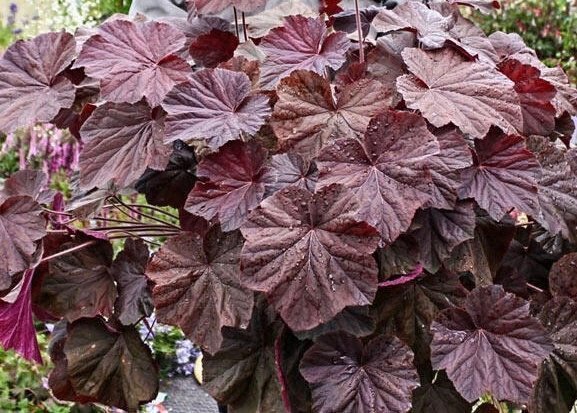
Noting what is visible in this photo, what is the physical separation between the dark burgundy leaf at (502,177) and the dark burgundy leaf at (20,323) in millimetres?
571

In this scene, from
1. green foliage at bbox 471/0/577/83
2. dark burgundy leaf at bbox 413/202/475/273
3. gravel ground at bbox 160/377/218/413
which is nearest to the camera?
dark burgundy leaf at bbox 413/202/475/273

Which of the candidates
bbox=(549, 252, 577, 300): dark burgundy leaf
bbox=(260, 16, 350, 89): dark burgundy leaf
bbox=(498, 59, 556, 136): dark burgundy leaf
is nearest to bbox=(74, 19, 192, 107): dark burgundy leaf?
bbox=(260, 16, 350, 89): dark burgundy leaf

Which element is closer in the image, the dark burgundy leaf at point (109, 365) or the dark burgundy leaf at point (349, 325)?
the dark burgundy leaf at point (349, 325)

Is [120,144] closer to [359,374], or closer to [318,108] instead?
[318,108]

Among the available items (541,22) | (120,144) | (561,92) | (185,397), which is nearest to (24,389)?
A: (185,397)

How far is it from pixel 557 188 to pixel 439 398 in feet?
1.05

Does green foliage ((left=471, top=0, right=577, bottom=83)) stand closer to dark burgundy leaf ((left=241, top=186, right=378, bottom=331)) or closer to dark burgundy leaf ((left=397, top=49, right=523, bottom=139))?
dark burgundy leaf ((left=397, top=49, right=523, bottom=139))

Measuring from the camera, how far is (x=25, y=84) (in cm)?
104

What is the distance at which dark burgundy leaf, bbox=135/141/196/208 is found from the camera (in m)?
1.08

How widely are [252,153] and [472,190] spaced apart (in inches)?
10.6

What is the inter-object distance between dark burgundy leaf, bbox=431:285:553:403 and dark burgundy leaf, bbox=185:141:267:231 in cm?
27

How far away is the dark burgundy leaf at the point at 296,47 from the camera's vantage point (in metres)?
0.97

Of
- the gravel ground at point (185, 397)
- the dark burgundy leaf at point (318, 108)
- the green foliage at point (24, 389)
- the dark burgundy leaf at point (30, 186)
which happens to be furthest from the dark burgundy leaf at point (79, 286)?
A: the gravel ground at point (185, 397)

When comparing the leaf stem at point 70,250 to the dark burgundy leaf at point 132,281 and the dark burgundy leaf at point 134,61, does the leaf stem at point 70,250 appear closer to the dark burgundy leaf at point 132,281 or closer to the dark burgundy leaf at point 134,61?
the dark burgundy leaf at point 132,281
